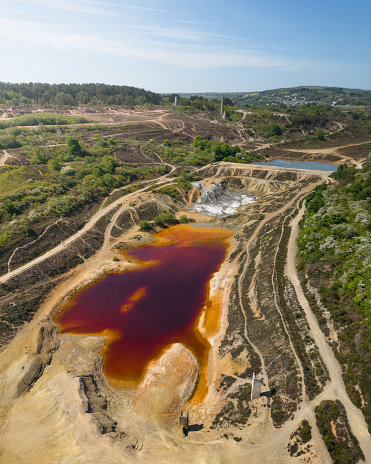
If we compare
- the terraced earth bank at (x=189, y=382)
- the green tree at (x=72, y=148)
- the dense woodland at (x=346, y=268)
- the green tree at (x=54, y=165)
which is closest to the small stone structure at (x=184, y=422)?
the terraced earth bank at (x=189, y=382)

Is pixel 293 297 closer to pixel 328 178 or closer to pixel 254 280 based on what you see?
pixel 254 280

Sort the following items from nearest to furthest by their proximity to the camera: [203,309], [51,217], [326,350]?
[326,350]
[203,309]
[51,217]

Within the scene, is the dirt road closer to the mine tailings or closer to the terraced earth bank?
the terraced earth bank

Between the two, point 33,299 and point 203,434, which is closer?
point 203,434

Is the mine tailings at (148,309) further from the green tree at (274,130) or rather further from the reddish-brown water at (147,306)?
the green tree at (274,130)

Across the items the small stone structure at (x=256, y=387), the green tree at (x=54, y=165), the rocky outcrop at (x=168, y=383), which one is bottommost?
the rocky outcrop at (x=168, y=383)

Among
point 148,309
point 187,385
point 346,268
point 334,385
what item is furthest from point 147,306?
point 346,268

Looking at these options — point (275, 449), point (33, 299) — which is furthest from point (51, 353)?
point (275, 449)
